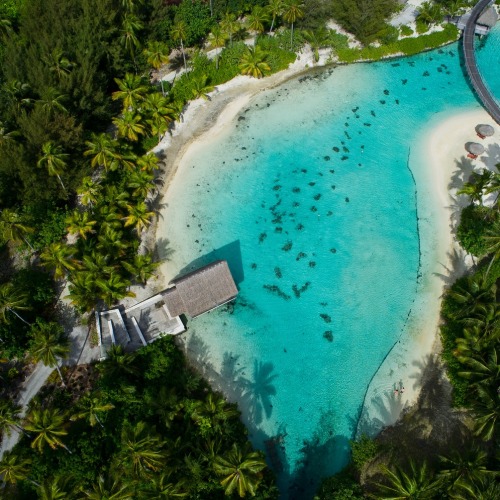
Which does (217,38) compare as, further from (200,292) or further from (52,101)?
(200,292)

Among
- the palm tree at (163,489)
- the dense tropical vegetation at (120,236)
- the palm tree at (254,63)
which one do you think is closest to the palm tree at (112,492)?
the dense tropical vegetation at (120,236)

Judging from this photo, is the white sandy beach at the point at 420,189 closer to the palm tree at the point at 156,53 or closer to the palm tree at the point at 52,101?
the palm tree at the point at 156,53

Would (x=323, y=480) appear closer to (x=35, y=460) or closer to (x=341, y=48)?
(x=35, y=460)

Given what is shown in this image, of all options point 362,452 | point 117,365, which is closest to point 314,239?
point 362,452

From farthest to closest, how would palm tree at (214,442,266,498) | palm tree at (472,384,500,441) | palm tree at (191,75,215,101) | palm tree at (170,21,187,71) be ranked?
palm tree at (170,21,187,71) → palm tree at (191,75,215,101) → palm tree at (472,384,500,441) → palm tree at (214,442,266,498)

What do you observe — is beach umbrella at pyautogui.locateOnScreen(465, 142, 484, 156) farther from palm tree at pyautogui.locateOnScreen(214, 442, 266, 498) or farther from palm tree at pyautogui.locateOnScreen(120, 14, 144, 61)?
palm tree at pyautogui.locateOnScreen(214, 442, 266, 498)

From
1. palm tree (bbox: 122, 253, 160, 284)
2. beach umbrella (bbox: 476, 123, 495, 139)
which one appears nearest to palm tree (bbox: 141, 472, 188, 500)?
palm tree (bbox: 122, 253, 160, 284)
